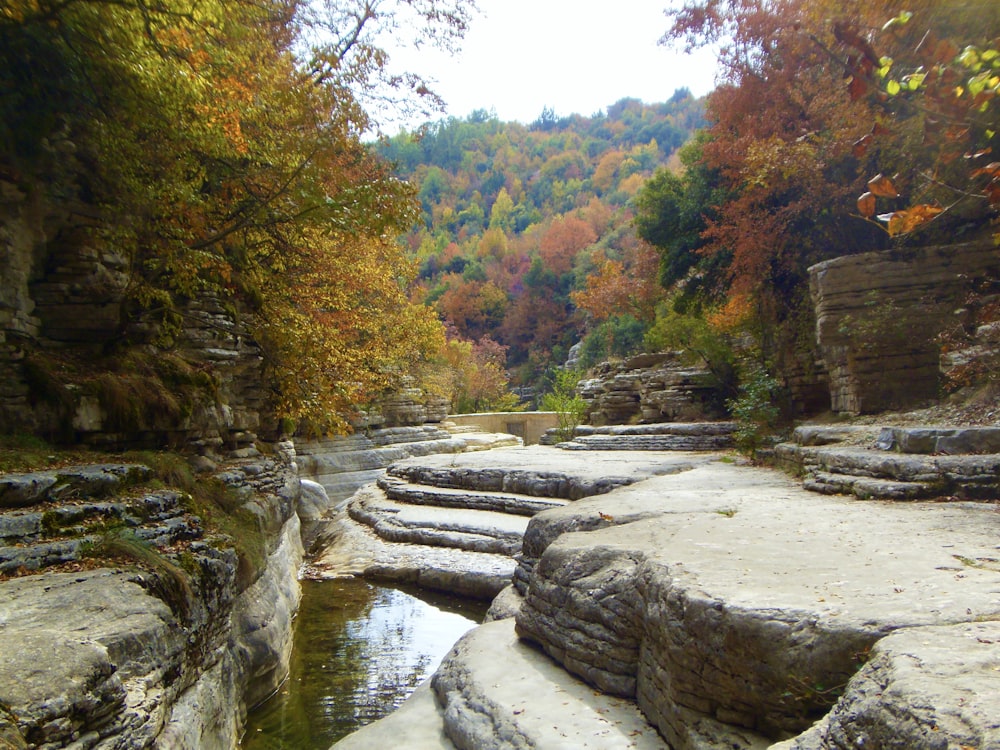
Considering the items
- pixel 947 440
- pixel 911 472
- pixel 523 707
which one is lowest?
pixel 523 707

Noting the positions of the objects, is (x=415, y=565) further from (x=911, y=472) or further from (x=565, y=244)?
(x=565, y=244)

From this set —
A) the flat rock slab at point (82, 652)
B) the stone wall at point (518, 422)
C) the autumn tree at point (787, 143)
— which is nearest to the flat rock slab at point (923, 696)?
the flat rock slab at point (82, 652)

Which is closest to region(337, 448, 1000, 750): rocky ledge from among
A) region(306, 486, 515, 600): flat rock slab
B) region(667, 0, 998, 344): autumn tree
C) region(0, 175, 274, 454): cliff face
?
region(306, 486, 515, 600): flat rock slab

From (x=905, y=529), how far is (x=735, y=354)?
11.3 meters

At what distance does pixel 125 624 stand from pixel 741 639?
3255 millimetres

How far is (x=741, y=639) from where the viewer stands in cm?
286

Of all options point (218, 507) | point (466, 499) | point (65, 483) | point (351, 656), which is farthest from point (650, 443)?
point (65, 483)

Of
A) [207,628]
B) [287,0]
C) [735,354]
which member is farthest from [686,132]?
[207,628]

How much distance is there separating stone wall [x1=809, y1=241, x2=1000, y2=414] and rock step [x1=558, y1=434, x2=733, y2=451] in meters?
4.92

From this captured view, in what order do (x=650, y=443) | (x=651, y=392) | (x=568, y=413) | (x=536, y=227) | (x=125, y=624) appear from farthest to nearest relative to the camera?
(x=536, y=227), (x=568, y=413), (x=651, y=392), (x=650, y=443), (x=125, y=624)

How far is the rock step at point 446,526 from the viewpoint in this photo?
973cm

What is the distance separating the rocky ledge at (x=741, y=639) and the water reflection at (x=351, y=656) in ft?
3.78

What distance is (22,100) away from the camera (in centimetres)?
543

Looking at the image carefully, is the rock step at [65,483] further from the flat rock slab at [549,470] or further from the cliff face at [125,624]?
the flat rock slab at [549,470]
